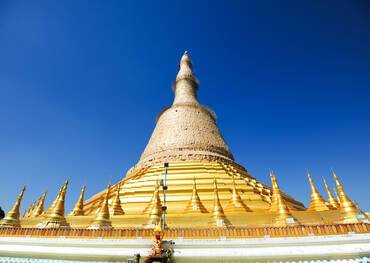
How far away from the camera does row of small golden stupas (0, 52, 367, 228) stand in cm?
833

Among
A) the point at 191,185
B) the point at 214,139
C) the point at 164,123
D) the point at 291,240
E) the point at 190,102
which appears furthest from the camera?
the point at 190,102

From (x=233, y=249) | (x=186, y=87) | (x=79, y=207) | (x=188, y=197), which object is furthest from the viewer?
(x=186, y=87)

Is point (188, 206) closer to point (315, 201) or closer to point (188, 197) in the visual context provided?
point (188, 197)

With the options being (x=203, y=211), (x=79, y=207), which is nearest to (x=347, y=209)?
(x=203, y=211)

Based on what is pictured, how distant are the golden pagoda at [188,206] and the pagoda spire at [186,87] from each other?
1682mm

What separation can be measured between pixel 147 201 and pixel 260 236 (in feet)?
22.7

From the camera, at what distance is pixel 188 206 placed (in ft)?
34.4

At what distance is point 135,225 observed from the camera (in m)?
8.88

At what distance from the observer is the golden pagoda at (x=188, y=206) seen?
6.46 metres

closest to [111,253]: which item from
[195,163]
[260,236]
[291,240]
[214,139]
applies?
[260,236]

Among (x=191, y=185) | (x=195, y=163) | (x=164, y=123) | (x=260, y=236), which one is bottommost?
(x=260, y=236)

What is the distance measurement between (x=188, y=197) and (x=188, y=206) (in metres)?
1.41

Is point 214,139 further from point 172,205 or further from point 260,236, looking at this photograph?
point 260,236

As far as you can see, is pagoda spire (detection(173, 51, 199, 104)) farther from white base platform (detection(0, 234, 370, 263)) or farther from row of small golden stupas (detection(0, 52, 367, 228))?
white base platform (detection(0, 234, 370, 263))
